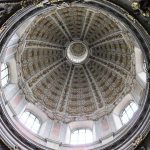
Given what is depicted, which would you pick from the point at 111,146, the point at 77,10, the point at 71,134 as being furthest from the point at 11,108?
the point at 77,10

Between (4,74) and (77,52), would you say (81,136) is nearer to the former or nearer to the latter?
(4,74)

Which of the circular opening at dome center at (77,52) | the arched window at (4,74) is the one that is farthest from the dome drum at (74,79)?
the arched window at (4,74)

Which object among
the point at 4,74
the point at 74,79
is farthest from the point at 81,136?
the point at 74,79

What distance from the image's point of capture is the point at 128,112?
90.3 ft

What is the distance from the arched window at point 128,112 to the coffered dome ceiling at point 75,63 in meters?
1.65

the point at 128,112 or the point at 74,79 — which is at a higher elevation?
the point at 74,79

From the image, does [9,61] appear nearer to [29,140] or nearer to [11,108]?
[11,108]

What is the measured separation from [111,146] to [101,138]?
8.16 ft

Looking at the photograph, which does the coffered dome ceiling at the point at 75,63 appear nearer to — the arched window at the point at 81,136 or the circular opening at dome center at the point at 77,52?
the circular opening at dome center at the point at 77,52

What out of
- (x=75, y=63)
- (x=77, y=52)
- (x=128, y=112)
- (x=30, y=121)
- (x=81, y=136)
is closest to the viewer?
(x=128, y=112)

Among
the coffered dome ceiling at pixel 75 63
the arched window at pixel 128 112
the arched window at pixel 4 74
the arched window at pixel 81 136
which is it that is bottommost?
the arched window at pixel 81 136

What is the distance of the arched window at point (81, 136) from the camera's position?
91.8 feet

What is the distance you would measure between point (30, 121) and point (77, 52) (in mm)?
11340

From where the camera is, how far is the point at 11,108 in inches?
1057
